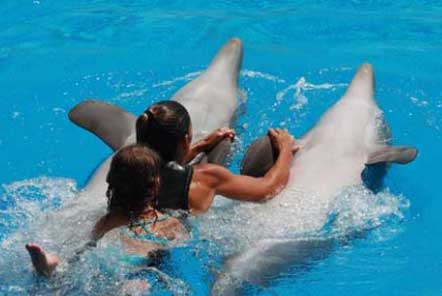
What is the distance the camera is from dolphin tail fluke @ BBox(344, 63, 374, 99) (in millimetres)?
8320

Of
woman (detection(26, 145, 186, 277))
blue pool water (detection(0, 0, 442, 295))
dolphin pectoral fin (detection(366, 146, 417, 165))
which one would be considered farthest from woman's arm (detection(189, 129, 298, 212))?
dolphin pectoral fin (detection(366, 146, 417, 165))

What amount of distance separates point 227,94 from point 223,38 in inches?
87.3

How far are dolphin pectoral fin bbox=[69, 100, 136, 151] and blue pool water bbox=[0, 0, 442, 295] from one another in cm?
49

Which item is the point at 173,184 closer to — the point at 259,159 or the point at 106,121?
the point at 259,159

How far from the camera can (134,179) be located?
5543 mm

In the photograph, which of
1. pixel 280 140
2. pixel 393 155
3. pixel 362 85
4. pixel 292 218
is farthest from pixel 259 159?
pixel 362 85

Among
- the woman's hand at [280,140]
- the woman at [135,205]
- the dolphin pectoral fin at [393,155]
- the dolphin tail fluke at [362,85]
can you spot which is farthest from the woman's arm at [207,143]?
the dolphin tail fluke at [362,85]

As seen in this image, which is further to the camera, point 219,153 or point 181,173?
point 219,153

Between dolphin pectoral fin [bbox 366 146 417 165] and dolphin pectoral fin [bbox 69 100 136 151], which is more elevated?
dolphin pectoral fin [bbox 366 146 417 165]

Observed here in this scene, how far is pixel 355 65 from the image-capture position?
384 inches

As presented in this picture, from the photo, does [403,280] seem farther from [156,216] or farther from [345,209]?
[156,216]

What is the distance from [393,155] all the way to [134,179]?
2652 mm

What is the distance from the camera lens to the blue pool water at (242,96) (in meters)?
6.28

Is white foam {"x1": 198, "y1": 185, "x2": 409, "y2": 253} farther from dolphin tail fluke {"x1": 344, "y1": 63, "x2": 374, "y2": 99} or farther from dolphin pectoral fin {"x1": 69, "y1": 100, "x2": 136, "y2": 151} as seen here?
dolphin tail fluke {"x1": 344, "y1": 63, "x2": 374, "y2": 99}
